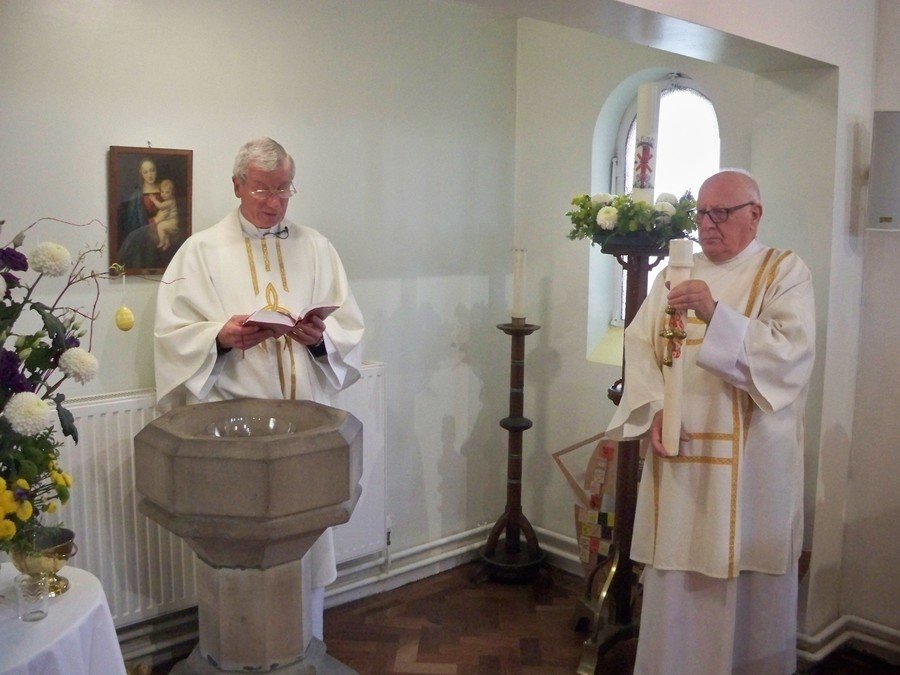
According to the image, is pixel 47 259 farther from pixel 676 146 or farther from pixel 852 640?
pixel 852 640

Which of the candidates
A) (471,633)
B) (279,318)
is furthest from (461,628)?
(279,318)

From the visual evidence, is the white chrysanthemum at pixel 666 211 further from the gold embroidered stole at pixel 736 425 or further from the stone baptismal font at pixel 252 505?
the stone baptismal font at pixel 252 505

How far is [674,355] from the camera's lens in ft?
9.41

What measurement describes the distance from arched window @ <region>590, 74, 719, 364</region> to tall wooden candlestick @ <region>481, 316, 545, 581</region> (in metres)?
0.46

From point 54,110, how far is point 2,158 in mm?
252

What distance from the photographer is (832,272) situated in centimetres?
355

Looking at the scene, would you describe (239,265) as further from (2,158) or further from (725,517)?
(725,517)

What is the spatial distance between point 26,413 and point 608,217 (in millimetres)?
2281

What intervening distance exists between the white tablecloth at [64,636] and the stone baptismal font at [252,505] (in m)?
0.56

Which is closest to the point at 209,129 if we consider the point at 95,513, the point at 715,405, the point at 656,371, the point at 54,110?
the point at 54,110

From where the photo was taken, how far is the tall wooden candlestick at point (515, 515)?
451 cm

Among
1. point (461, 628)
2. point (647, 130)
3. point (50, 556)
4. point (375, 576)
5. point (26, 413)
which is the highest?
point (647, 130)

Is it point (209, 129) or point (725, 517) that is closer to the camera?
point (725, 517)

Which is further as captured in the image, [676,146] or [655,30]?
[676,146]
